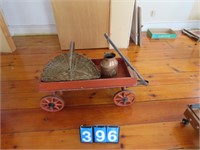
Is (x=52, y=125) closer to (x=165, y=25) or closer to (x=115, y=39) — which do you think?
(x=115, y=39)

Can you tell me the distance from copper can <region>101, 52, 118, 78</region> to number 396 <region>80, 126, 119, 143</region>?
0.38 meters

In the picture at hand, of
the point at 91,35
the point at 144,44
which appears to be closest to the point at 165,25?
the point at 144,44

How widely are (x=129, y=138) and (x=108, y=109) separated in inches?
10.7

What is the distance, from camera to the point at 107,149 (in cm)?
105

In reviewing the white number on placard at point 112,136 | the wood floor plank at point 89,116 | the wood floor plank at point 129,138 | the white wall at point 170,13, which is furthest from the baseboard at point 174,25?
the white number on placard at point 112,136

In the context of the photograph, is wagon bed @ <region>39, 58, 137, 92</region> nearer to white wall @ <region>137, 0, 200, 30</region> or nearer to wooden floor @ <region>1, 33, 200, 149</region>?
wooden floor @ <region>1, 33, 200, 149</region>

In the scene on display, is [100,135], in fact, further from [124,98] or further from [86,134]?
[124,98]

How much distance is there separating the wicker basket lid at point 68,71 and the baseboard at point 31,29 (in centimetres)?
127

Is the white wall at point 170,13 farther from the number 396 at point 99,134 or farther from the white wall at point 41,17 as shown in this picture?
the number 396 at point 99,134

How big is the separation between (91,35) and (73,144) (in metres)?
1.26

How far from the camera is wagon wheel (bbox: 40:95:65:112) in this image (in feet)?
4.05

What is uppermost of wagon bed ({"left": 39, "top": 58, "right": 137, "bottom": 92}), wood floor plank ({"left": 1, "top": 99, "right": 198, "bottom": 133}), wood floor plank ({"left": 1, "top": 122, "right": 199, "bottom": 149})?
wagon bed ({"left": 39, "top": 58, "right": 137, "bottom": 92})

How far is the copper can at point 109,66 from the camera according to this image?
3.86 ft

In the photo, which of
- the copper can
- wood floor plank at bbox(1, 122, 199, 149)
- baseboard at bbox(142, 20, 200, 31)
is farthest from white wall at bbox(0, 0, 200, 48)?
wood floor plank at bbox(1, 122, 199, 149)
